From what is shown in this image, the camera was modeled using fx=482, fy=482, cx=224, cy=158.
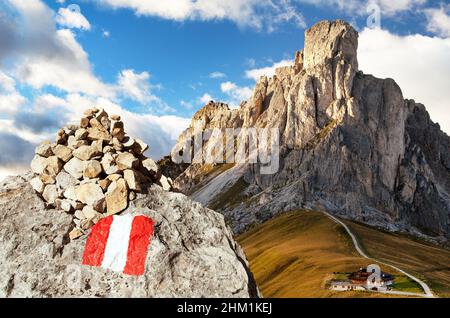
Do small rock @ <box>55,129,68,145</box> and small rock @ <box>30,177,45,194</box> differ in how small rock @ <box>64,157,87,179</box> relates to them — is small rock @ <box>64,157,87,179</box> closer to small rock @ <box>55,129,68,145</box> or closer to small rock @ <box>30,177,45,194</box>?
small rock @ <box>30,177,45,194</box>

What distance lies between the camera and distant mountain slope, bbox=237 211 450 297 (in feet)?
308

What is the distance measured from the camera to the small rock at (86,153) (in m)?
17.4

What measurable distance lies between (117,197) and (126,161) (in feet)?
4.88

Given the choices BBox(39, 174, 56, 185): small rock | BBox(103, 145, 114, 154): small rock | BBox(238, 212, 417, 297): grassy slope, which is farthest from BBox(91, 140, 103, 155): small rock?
BBox(238, 212, 417, 297): grassy slope

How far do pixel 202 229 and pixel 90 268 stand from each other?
12.6 feet

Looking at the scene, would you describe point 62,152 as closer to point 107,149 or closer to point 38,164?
point 38,164

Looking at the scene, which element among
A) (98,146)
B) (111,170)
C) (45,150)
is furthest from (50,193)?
(98,146)

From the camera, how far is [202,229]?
53.6 ft

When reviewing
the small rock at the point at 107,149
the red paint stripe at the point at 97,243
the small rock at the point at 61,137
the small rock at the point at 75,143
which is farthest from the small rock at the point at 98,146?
the red paint stripe at the point at 97,243

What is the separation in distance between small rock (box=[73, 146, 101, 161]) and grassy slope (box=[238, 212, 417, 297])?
68.6 metres

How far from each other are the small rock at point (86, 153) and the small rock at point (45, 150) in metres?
1.12

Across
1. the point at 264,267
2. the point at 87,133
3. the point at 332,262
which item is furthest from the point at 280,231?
the point at 87,133

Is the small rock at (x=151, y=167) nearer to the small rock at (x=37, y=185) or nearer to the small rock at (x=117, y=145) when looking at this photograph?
the small rock at (x=117, y=145)

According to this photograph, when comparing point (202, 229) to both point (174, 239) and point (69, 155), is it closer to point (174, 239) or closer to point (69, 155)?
point (174, 239)
